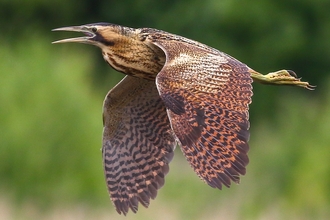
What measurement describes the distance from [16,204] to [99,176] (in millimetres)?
1711

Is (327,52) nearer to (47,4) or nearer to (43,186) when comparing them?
(47,4)

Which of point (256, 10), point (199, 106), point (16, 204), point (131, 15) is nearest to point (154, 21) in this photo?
point (131, 15)

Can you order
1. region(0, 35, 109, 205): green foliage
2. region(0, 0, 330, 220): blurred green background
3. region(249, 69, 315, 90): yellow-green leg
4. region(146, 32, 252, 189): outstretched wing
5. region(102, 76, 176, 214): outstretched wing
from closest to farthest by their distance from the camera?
1. region(146, 32, 252, 189): outstretched wing
2. region(249, 69, 315, 90): yellow-green leg
3. region(102, 76, 176, 214): outstretched wing
4. region(0, 0, 330, 220): blurred green background
5. region(0, 35, 109, 205): green foliage

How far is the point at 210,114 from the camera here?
271 inches

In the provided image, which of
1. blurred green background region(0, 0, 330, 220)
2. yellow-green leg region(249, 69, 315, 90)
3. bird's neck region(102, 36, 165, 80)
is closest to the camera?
bird's neck region(102, 36, 165, 80)

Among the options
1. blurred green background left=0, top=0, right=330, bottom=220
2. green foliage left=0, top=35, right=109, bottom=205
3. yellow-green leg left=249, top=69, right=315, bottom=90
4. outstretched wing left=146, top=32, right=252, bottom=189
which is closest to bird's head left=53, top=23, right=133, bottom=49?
outstretched wing left=146, top=32, right=252, bottom=189

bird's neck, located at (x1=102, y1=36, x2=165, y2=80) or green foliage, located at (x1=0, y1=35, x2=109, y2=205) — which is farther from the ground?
bird's neck, located at (x1=102, y1=36, x2=165, y2=80)

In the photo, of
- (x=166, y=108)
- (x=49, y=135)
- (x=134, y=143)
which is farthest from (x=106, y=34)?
(x=49, y=135)

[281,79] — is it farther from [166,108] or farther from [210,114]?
[166,108]

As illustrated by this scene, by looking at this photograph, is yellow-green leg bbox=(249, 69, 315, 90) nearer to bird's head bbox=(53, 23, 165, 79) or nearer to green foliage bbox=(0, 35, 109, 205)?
bird's head bbox=(53, 23, 165, 79)

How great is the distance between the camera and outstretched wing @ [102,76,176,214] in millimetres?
8453

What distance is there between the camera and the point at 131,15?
24391mm

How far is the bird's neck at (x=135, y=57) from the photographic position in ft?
26.0

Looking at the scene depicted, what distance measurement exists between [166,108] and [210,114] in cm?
28
